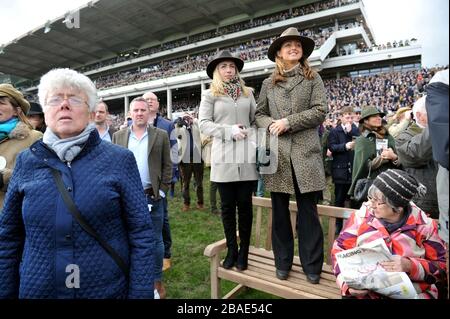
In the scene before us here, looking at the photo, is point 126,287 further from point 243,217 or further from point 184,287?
point 184,287

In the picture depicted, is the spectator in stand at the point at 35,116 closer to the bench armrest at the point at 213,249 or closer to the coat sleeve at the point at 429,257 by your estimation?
the bench armrest at the point at 213,249

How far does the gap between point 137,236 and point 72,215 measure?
313 millimetres

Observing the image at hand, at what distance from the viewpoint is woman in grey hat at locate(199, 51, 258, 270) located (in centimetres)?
232

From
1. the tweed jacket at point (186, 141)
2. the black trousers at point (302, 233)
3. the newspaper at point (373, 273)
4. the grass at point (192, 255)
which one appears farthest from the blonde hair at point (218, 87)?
the tweed jacket at point (186, 141)

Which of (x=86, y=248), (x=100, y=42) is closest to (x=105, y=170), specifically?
(x=86, y=248)

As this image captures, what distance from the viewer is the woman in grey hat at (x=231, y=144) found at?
2324 millimetres

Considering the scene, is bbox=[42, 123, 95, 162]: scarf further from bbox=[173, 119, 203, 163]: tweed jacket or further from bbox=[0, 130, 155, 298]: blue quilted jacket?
bbox=[173, 119, 203, 163]: tweed jacket

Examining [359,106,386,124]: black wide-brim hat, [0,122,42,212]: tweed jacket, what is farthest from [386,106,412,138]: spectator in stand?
[0,122,42,212]: tweed jacket

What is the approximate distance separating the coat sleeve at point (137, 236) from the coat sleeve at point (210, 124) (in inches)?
38.0

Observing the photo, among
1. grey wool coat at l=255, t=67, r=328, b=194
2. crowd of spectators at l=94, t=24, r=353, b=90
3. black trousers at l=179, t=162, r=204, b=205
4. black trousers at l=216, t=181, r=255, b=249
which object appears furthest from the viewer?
crowd of spectators at l=94, t=24, r=353, b=90

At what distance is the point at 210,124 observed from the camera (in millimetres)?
2350

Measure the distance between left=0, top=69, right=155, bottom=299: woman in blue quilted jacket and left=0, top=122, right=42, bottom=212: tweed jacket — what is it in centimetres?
80

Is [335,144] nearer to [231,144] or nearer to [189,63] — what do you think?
[231,144]
